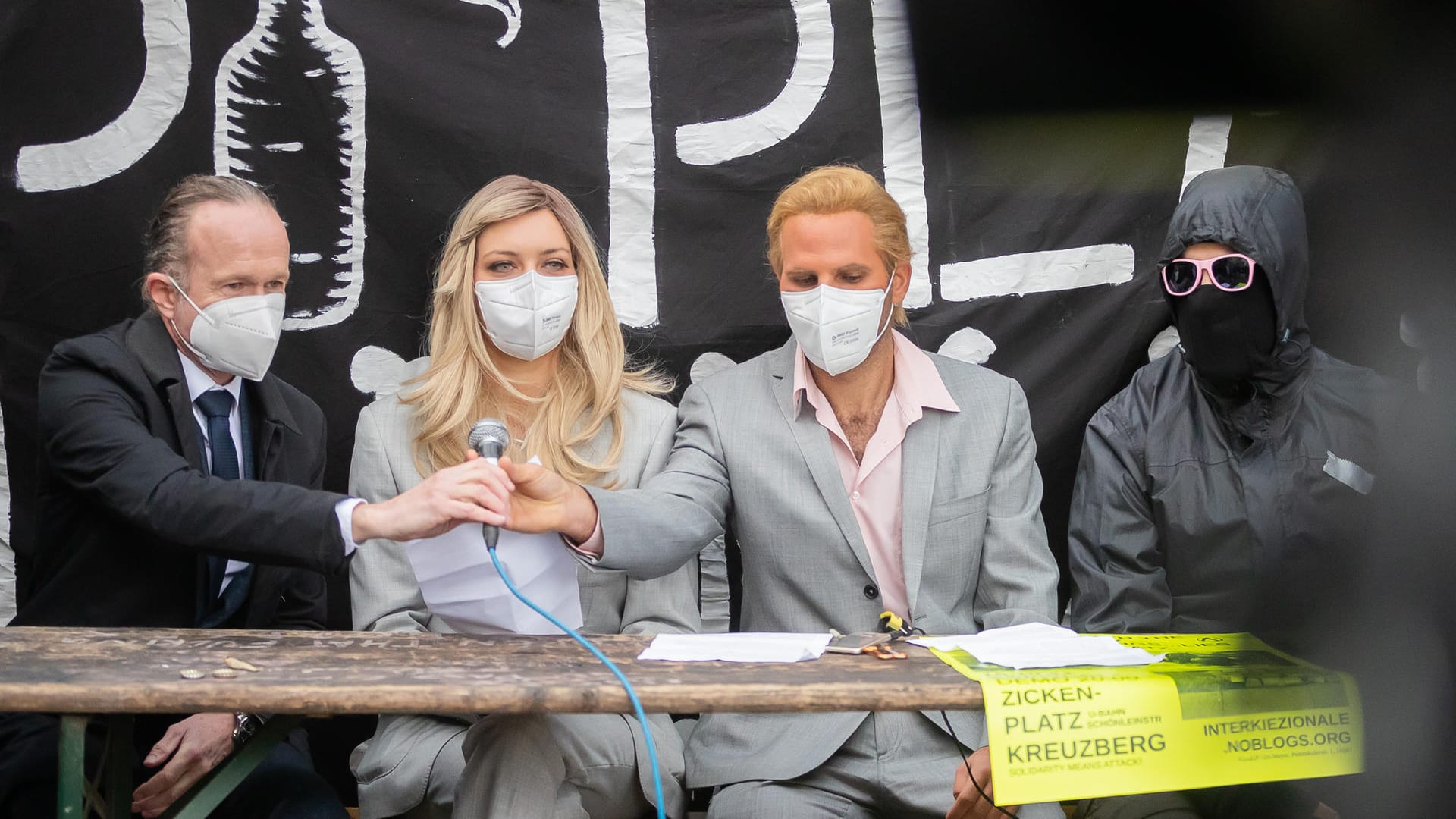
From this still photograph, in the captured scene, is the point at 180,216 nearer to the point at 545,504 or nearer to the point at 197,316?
the point at 197,316

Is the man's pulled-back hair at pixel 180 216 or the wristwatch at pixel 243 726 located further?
the man's pulled-back hair at pixel 180 216

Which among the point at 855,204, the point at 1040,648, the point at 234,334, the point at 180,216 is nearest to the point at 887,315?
the point at 855,204

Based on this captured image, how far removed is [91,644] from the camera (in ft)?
6.27

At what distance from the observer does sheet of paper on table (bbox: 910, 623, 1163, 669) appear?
6.01 feet

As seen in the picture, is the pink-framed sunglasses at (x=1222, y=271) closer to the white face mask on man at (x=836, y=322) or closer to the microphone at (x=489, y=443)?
the white face mask on man at (x=836, y=322)

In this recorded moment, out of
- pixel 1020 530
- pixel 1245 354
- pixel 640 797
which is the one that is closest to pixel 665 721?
pixel 640 797

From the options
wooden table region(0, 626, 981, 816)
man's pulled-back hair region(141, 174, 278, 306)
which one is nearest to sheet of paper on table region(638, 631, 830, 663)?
wooden table region(0, 626, 981, 816)

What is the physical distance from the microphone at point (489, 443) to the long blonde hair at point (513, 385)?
651 mm

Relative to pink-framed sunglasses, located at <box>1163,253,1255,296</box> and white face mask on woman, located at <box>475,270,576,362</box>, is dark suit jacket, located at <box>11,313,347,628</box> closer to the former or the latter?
white face mask on woman, located at <box>475,270,576,362</box>

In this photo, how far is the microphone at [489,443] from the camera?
6.40 ft

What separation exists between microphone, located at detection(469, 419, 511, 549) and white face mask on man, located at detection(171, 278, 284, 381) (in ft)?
2.55

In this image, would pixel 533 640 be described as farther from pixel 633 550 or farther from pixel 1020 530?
pixel 1020 530

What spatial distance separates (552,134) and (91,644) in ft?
5.92

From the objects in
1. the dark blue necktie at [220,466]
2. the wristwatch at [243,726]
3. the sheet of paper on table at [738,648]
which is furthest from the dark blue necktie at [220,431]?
the sheet of paper on table at [738,648]
